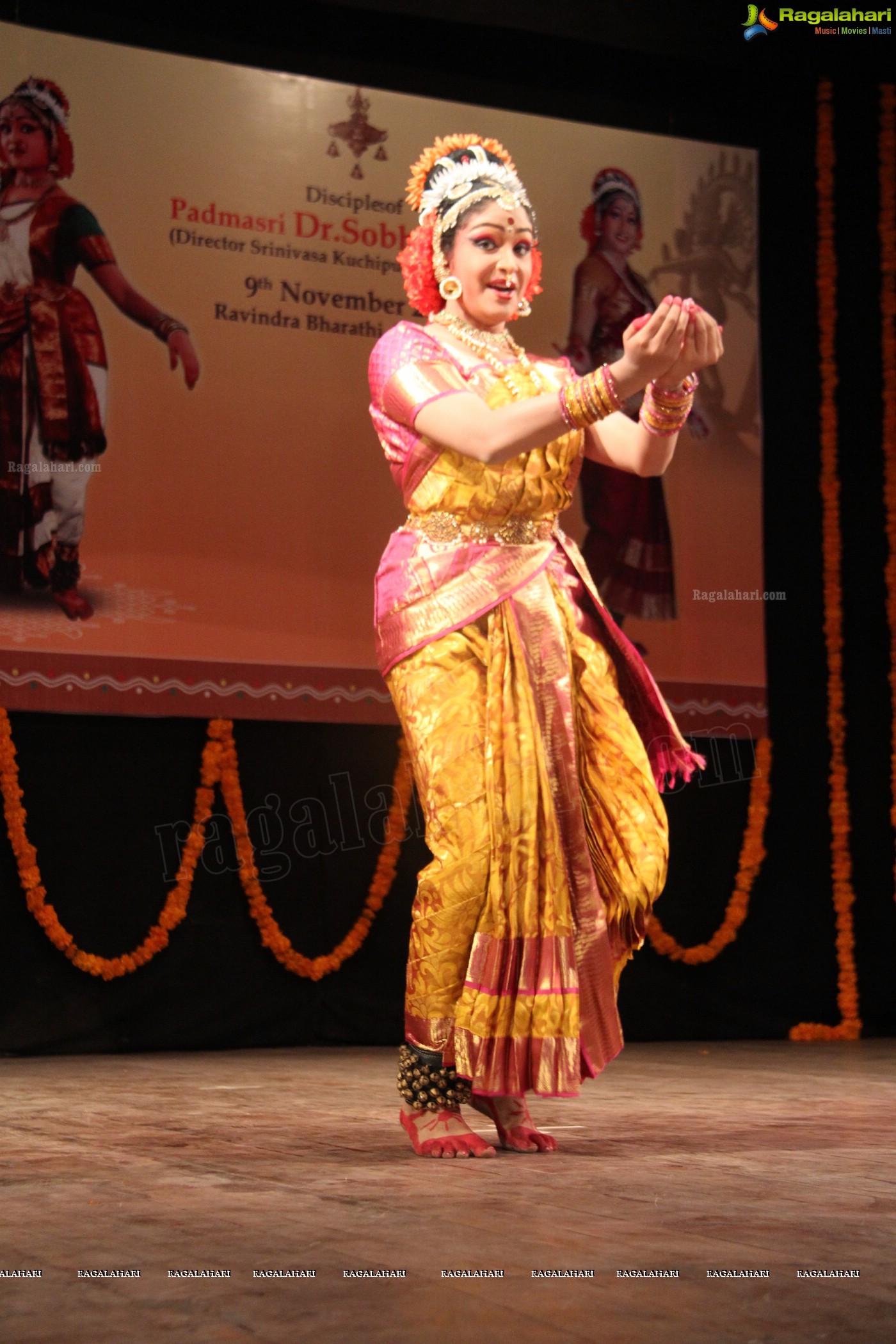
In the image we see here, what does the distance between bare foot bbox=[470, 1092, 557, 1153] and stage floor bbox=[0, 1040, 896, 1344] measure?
5 centimetres

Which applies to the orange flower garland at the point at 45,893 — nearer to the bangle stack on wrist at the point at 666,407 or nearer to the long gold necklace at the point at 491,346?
the long gold necklace at the point at 491,346

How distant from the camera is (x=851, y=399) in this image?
236 inches

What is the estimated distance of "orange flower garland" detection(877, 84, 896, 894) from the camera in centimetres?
597

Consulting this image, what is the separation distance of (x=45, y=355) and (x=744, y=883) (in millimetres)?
2857

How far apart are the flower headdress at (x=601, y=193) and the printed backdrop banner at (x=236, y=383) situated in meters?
0.11

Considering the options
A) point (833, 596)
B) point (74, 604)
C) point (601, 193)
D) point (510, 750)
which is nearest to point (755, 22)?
point (601, 193)

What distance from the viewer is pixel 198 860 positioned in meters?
4.88

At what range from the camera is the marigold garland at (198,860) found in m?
4.63

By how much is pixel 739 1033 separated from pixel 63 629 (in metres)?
2.68

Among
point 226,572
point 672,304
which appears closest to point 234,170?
point 226,572

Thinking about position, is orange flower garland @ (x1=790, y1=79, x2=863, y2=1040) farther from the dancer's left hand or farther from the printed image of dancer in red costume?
the dancer's left hand

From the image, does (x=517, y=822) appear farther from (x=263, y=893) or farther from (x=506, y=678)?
(x=263, y=893)

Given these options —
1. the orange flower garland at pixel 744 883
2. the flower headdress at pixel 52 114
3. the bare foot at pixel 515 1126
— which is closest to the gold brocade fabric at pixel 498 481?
the bare foot at pixel 515 1126

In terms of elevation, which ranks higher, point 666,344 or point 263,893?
point 666,344
